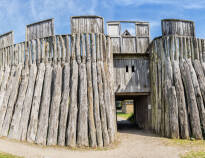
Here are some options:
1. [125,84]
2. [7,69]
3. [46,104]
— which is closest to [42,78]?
[46,104]

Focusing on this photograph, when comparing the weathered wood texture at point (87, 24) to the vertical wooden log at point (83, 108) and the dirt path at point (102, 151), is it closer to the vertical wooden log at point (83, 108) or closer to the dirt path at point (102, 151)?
the vertical wooden log at point (83, 108)

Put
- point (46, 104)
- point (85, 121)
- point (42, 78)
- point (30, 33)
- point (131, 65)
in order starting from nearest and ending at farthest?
point (85, 121)
point (46, 104)
point (42, 78)
point (30, 33)
point (131, 65)

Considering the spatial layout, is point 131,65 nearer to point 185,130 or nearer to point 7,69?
point 185,130

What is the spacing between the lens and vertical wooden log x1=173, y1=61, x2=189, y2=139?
9.63 metres

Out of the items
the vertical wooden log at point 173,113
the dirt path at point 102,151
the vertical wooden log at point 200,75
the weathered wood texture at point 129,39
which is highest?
the weathered wood texture at point 129,39

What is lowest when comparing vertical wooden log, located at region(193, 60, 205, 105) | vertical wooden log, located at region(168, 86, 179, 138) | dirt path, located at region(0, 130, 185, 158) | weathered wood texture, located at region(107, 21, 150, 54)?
dirt path, located at region(0, 130, 185, 158)

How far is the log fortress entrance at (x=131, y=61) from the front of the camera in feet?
40.7

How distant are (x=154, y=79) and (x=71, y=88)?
18.9 feet

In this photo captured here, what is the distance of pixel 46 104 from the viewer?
31.2 feet

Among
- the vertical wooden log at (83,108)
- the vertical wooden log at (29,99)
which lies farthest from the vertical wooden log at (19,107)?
the vertical wooden log at (83,108)

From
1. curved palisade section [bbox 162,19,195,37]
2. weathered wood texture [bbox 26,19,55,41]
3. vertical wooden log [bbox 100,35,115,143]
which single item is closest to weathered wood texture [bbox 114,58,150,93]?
vertical wooden log [bbox 100,35,115,143]

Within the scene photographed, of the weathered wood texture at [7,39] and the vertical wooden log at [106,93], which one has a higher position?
the weathered wood texture at [7,39]

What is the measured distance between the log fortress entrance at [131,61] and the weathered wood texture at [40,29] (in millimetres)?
4059

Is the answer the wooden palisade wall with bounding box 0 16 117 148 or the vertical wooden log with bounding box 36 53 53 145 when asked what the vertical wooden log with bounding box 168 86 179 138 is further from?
the vertical wooden log with bounding box 36 53 53 145
